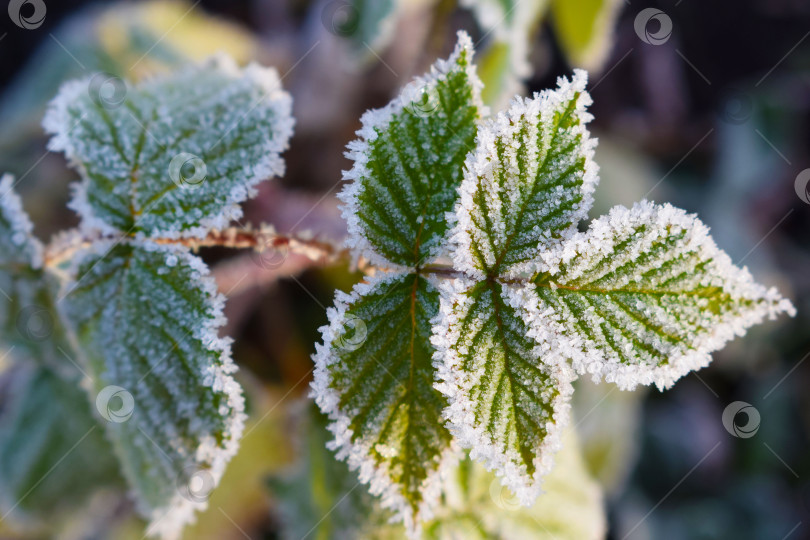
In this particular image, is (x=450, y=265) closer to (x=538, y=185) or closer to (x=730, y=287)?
(x=538, y=185)

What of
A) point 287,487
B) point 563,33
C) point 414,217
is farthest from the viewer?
point 563,33

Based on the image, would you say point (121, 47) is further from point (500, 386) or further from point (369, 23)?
point (500, 386)

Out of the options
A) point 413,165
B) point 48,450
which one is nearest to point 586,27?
point 413,165

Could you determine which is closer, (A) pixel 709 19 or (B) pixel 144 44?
(B) pixel 144 44

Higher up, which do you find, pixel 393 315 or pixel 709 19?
pixel 709 19

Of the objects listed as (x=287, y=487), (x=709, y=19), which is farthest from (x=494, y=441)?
(x=709, y=19)

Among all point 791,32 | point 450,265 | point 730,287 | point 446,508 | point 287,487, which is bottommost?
point 287,487

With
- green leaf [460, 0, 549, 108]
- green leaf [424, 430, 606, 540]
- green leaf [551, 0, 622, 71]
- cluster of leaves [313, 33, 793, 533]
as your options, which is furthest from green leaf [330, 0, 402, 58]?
green leaf [424, 430, 606, 540]

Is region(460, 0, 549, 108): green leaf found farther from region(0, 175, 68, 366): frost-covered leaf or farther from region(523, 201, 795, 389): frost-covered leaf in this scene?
region(0, 175, 68, 366): frost-covered leaf
